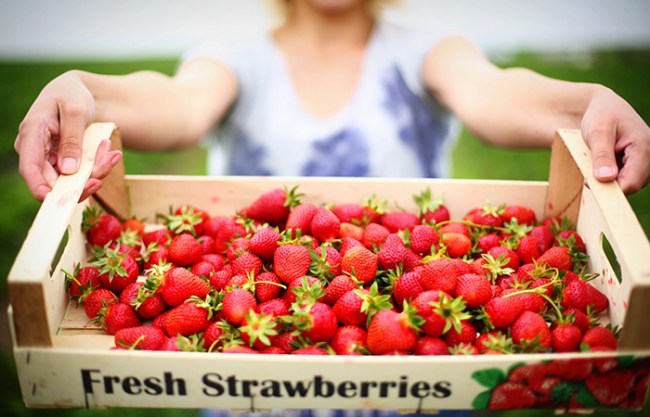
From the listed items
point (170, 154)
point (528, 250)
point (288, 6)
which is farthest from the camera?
point (170, 154)

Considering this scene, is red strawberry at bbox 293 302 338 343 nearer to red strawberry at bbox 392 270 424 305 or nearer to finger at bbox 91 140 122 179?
red strawberry at bbox 392 270 424 305

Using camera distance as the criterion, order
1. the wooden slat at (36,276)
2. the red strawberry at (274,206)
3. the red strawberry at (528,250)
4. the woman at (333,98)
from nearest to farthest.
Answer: the wooden slat at (36,276), the red strawberry at (528,250), the red strawberry at (274,206), the woman at (333,98)

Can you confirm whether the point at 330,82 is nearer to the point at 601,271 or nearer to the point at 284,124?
the point at 284,124

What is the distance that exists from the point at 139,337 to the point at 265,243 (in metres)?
0.30

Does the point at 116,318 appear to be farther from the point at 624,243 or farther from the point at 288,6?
the point at 288,6

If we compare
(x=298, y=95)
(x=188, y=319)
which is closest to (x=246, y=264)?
(x=188, y=319)

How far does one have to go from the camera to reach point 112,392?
109cm

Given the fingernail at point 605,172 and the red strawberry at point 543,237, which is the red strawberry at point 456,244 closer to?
the red strawberry at point 543,237

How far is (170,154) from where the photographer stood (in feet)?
12.5

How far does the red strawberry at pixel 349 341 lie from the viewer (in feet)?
3.61

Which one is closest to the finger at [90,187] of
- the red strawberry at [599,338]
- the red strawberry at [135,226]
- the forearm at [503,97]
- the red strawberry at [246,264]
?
the red strawberry at [135,226]

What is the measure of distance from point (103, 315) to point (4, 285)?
172 centimetres

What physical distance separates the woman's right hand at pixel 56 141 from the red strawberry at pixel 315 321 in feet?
1.69

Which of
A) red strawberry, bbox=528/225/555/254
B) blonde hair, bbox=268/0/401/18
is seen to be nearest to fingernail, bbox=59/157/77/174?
red strawberry, bbox=528/225/555/254
